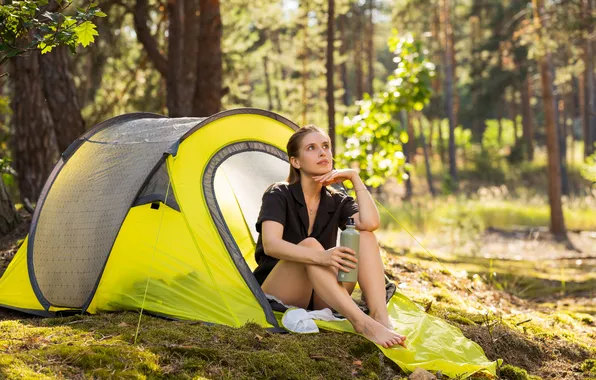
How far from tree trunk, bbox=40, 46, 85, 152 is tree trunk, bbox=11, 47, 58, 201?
0.80m

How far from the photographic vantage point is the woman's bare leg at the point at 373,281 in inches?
164

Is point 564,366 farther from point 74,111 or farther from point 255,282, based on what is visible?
point 74,111

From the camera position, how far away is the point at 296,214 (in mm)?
4473

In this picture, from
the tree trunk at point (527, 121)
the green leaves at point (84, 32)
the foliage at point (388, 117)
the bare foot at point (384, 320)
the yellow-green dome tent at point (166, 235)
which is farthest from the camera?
the tree trunk at point (527, 121)

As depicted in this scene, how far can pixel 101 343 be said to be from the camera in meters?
3.62

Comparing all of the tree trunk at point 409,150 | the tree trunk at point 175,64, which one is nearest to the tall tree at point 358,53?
the tree trunk at point 409,150

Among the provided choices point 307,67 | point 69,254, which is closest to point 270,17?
point 307,67

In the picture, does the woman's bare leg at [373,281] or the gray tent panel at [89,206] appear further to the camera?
the gray tent panel at [89,206]

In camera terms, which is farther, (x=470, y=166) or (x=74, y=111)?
(x=470, y=166)

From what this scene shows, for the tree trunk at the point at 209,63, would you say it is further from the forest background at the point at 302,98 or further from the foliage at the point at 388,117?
the foliage at the point at 388,117

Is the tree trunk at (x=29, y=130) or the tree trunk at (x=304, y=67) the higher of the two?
the tree trunk at (x=304, y=67)

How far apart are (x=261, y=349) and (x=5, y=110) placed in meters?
8.51

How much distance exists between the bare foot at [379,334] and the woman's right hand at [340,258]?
0.31 metres

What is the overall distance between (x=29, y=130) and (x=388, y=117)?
460 centimetres
